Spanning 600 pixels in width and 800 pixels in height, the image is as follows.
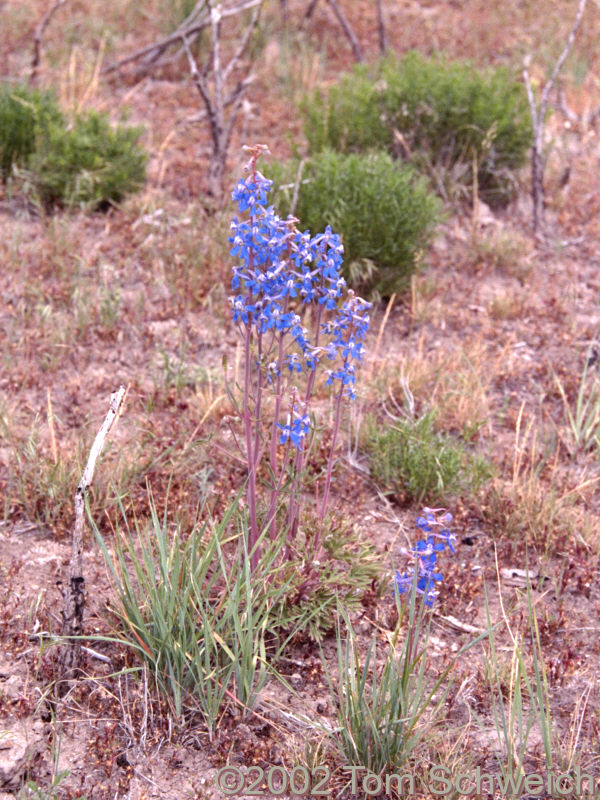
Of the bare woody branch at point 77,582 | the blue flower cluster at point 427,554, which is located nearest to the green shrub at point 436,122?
the bare woody branch at point 77,582

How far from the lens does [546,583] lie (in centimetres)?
342

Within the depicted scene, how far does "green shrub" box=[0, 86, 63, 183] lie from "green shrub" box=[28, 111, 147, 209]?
0.14m

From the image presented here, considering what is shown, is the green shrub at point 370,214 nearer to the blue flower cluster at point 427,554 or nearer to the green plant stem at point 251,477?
the green plant stem at point 251,477

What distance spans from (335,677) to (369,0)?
28.3ft

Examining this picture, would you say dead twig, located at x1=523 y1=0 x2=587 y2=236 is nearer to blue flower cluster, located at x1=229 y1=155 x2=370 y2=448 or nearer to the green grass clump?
the green grass clump

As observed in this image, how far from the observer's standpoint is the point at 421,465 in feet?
12.0

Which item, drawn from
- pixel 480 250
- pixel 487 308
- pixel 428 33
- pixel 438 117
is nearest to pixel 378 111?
pixel 438 117

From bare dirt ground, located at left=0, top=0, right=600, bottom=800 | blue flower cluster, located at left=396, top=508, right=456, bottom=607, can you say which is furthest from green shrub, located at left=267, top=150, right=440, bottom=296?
blue flower cluster, located at left=396, top=508, right=456, bottom=607

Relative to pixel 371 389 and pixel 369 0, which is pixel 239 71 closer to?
pixel 369 0

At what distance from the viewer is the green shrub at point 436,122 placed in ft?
20.0

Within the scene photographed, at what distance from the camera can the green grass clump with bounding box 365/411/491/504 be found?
365 cm

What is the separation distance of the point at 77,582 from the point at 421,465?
162 centimetres

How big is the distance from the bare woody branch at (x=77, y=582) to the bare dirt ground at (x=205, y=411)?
71mm

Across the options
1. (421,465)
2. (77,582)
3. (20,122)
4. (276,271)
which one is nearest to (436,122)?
(20,122)
